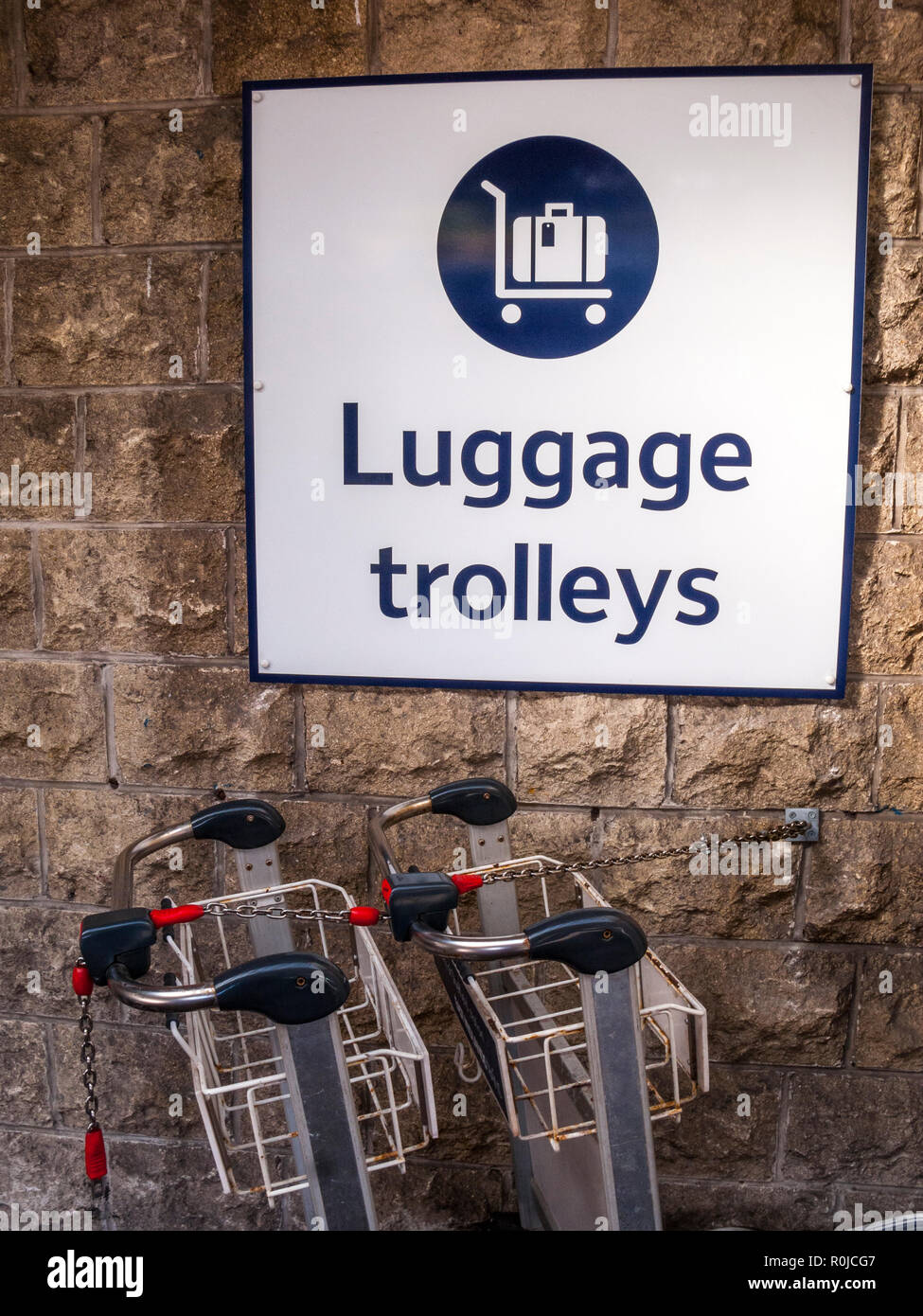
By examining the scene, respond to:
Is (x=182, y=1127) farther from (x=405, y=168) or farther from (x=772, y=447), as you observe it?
(x=405, y=168)

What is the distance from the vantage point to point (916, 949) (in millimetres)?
2041

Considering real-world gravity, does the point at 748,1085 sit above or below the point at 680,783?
below

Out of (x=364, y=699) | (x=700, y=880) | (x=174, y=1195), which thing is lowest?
(x=174, y=1195)

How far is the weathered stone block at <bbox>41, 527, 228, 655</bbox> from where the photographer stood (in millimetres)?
2086

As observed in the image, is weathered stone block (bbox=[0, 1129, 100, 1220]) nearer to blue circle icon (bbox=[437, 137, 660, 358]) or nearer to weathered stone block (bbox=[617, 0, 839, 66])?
blue circle icon (bbox=[437, 137, 660, 358])

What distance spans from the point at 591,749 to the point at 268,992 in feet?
3.47

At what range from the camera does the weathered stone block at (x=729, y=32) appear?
186 cm

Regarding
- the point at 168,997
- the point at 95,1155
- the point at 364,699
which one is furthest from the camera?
the point at 364,699

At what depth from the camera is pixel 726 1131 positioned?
2.12 metres

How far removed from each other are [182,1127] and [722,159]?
2.40 metres

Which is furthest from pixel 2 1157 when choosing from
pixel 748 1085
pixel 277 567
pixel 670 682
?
pixel 670 682

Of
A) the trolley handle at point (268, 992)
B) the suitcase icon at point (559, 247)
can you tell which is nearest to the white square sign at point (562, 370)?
the suitcase icon at point (559, 247)

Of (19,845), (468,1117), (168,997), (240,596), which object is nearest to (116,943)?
(168,997)

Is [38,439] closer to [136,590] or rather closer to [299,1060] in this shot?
[136,590]
